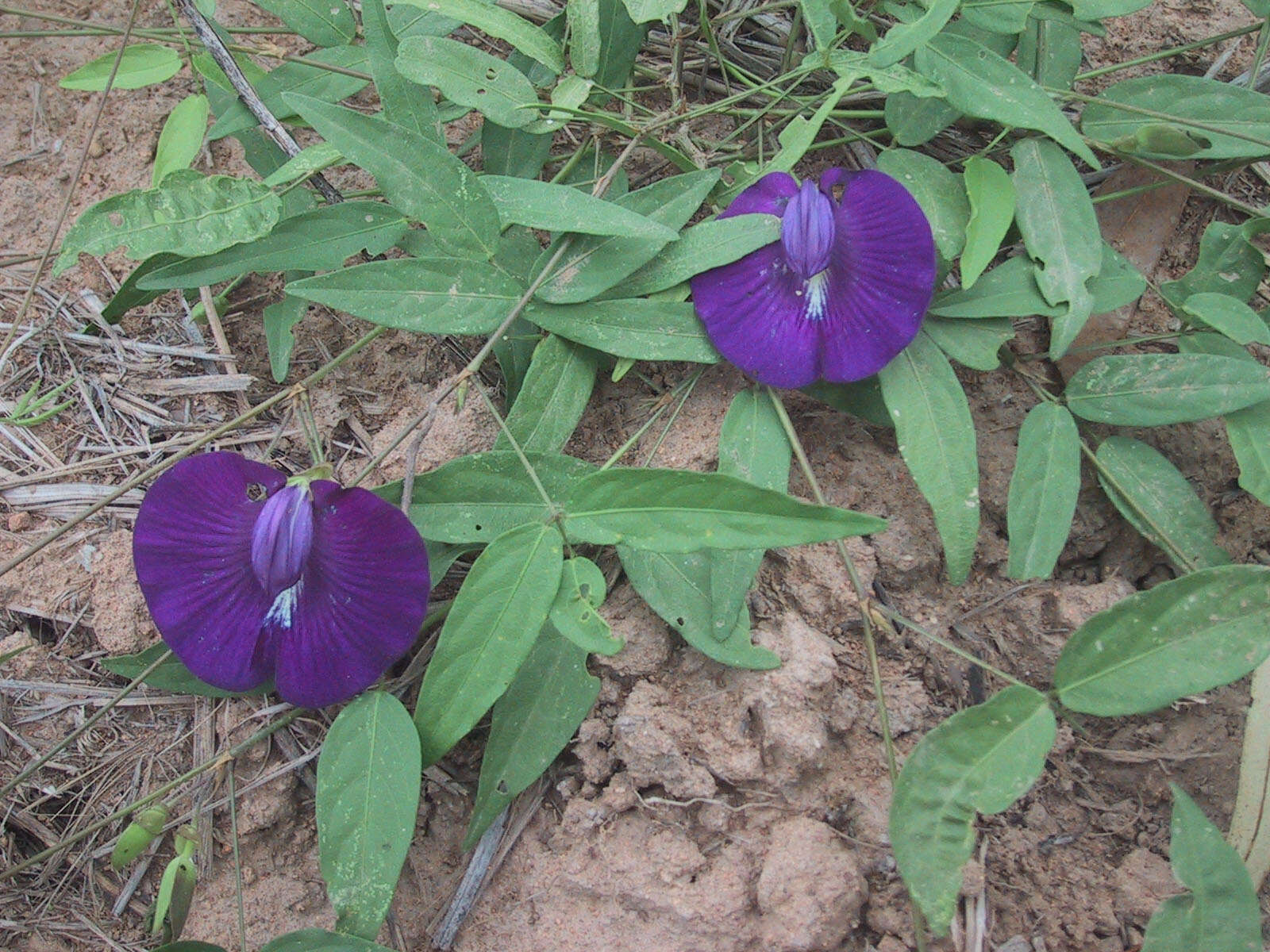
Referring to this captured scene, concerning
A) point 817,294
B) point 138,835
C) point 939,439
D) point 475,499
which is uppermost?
point 817,294

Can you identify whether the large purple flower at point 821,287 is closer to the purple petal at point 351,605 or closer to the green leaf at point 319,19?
the purple petal at point 351,605

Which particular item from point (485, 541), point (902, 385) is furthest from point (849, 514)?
point (485, 541)

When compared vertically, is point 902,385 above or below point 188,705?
above

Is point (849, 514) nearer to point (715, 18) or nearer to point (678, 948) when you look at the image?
point (678, 948)

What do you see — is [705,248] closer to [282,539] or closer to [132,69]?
[282,539]

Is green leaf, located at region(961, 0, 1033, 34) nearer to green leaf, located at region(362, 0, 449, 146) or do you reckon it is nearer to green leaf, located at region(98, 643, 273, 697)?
green leaf, located at region(362, 0, 449, 146)

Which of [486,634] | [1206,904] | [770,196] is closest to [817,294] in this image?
[770,196]

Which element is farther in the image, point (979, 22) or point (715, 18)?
point (715, 18)
